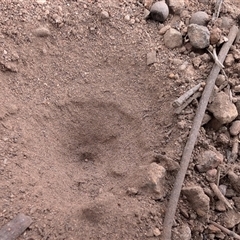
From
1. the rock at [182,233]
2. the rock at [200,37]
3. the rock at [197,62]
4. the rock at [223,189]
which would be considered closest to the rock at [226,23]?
the rock at [200,37]

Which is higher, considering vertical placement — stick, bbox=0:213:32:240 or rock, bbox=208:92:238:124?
rock, bbox=208:92:238:124

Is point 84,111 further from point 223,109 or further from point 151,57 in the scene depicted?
point 223,109

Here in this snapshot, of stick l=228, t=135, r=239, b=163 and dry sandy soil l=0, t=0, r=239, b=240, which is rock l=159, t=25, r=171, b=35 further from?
stick l=228, t=135, r=239, b=163

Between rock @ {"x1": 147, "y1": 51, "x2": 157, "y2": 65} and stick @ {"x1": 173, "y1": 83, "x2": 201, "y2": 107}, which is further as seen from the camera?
rock @ {"x1": 147, "y1": 51, "x2": 157, "y2": 65}

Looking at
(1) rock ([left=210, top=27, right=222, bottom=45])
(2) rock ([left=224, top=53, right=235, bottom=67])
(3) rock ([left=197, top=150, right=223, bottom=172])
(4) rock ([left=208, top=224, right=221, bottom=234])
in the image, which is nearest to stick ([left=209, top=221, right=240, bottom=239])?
(4) rock ([left=208, top=224, right=221, bottom=234])

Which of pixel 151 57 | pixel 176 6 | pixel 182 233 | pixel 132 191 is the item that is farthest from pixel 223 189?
pixel 176 6

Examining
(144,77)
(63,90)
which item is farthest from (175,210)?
(63,90)

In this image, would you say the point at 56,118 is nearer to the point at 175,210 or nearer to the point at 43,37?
the point at 43,37
